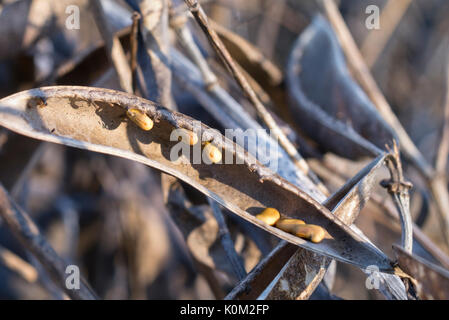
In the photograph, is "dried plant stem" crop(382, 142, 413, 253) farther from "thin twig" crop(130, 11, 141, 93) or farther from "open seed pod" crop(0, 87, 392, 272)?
"thin twig" crop(130, 11, 141, 93)

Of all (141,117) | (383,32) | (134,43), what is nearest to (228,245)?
(141,117)

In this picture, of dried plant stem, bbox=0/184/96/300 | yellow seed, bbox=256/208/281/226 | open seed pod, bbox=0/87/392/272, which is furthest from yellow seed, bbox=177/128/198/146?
dried plant stem, bbox=0/184/96/300

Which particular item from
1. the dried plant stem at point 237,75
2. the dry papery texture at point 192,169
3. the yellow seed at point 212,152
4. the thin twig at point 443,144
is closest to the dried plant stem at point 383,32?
the dry papery texture at point 192,169

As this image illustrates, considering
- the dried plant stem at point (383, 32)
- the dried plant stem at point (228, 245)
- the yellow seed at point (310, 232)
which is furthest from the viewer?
the dried plant stem at point (383, 32)

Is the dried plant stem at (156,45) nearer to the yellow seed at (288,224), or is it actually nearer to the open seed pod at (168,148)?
the open seed pod at (168,148)

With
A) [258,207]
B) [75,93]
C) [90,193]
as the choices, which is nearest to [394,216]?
[258,207]

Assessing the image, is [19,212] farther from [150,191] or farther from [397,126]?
[397,126]
